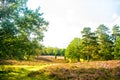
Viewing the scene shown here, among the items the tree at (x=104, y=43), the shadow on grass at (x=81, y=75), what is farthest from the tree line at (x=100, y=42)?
the shadow on grass at (x=81, y=75)

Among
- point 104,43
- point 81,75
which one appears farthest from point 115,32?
point 81,75

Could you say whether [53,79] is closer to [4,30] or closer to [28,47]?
[28,47]

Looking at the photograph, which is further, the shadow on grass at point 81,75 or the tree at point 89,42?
the tree at point 89,42

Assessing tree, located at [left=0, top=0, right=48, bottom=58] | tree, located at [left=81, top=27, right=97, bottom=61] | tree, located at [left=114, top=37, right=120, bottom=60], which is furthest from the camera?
tree, located at [left=81, top=27, right=97, bottom=61]

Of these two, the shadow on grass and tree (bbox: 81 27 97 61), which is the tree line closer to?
tree (bbox: 81 27 97 61)

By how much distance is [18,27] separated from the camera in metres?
32.3

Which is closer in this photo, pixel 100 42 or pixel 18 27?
pixel 18 27

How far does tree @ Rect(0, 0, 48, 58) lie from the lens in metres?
30.9

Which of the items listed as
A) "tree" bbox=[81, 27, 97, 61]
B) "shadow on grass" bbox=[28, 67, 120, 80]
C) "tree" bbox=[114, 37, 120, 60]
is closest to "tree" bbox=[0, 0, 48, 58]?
"shadow on grass" bbox=[28, 67, 120, 80]

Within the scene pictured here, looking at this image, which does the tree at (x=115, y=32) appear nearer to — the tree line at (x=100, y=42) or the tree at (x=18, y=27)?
the tree line at (x=100, y=42)

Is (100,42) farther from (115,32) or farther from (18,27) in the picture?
(18,27)

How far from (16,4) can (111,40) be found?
5699cm

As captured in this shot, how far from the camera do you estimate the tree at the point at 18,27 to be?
3086 cm

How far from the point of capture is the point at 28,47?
32469 millimetres
